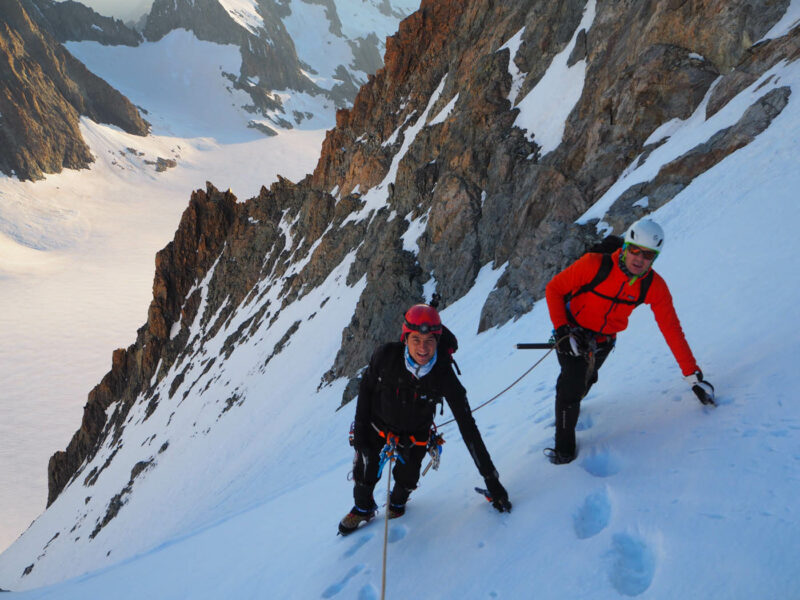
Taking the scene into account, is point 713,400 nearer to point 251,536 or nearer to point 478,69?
point 251,536

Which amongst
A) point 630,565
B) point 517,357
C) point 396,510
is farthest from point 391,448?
point 517,357

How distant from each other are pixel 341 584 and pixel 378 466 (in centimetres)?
98

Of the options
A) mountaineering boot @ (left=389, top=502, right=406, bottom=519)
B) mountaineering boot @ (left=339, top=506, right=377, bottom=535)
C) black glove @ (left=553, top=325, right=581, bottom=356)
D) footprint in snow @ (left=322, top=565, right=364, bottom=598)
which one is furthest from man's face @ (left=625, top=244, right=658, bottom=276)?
footprint in snow @ (left=322, top=565, right=364, bottom=598)

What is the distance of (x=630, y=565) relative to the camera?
2.73m

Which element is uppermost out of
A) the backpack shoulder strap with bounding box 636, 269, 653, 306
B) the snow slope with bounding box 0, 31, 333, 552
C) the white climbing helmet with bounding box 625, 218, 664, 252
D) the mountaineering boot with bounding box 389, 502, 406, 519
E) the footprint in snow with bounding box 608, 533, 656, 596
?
the snow slope with bounding box 0, 31, 333, 552

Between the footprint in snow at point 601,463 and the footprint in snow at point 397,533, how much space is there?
5.70 feet

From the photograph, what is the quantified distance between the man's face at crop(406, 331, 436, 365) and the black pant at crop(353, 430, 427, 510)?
3.28ft

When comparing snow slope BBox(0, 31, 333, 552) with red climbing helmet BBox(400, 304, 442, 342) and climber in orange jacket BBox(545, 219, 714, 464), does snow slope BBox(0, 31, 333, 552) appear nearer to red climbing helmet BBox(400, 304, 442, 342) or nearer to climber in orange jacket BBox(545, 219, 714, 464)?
red climbing helmet BBox(400, 304, 442, 342)

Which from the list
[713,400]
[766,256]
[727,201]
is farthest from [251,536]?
[727,201]

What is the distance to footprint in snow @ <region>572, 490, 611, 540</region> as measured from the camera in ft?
9.98

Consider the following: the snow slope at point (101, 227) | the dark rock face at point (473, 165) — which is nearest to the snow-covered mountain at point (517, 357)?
the dark rock face at point (473, 165)

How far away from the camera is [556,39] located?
23.0 metres

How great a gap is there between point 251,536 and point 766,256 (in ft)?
25.3

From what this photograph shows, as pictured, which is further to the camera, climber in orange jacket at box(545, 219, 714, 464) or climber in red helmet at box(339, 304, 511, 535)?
climber in orange jacket at box(545, 219, 714, 464)
